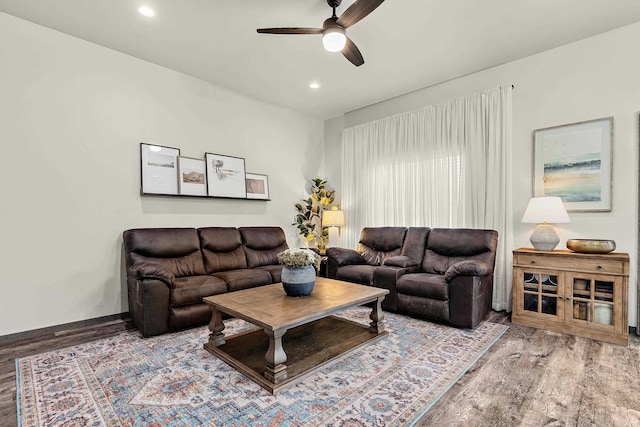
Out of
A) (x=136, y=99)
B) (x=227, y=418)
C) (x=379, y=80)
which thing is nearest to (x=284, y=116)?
(x=379, y=80)

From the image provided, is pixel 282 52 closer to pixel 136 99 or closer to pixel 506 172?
pixel 136 99

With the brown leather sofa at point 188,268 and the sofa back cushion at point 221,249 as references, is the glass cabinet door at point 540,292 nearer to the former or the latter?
the brown leather sofa at point 188,268

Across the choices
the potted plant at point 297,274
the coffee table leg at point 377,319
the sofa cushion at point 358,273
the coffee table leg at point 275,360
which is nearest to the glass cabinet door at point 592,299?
the coffee table leg at point 377,319

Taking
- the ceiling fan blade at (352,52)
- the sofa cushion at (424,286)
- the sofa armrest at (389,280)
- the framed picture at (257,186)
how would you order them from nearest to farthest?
the ceiling fan blade at (352,52)
the sofa cushion at (424,286)
the sofa armrest at (389,280)
the framed picture at (257,186)

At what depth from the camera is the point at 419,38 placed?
332 cm

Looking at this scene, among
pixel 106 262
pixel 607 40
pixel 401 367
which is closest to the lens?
pixel 401 367

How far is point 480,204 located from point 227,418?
12.3 ft

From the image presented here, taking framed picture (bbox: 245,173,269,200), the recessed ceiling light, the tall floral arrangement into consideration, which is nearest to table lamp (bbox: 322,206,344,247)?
the tall floral arrangement

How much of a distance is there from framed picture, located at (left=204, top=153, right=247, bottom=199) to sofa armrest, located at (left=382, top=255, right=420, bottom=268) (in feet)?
7.81

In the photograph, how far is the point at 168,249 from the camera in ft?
12.0

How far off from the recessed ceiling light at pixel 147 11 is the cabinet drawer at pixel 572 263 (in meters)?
4.48

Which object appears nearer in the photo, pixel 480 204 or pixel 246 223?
pixel 480 204

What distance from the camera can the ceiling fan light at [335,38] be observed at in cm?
257

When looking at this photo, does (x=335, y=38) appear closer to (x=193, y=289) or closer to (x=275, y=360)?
(x=275, y=360)
